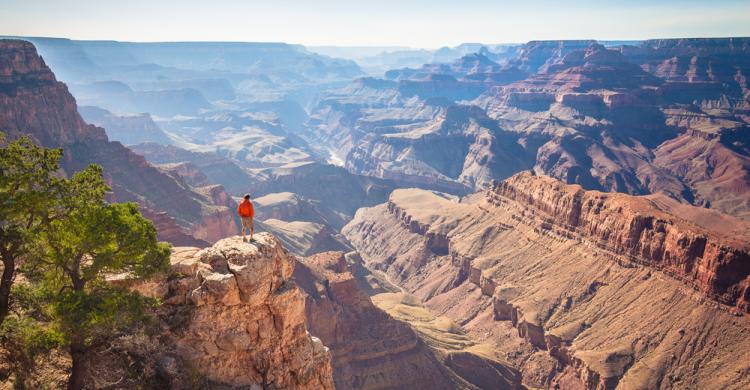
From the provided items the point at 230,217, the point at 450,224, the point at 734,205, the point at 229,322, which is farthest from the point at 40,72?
the point at 734,205

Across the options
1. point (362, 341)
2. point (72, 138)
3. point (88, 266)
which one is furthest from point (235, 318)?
point (72, 138)

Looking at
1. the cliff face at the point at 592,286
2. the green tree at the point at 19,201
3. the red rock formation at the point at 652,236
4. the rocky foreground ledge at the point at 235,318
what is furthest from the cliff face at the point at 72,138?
the green tree at the point at 19,201

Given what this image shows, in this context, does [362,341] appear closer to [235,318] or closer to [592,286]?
[592,286]

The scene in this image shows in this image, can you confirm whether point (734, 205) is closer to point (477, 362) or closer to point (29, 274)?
point (477, 362)

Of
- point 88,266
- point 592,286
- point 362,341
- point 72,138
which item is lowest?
point 362,341

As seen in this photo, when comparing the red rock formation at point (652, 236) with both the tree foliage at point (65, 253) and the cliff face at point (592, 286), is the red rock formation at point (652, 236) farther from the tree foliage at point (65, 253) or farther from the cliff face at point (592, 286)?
the tree foliage at point (65, 253)

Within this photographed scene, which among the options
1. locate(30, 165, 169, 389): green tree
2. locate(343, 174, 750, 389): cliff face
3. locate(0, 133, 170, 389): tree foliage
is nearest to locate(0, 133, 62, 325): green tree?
locate(0, 133, 170, 389): tree foliage

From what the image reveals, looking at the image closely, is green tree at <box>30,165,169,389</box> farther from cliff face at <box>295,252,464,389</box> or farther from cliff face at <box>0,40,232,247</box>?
cliff face at <box>0,40,232,247</box>
